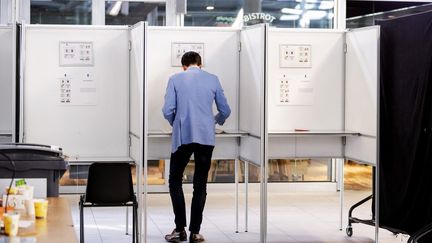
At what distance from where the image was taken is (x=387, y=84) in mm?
6109

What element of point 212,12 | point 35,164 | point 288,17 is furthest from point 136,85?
point 288,17

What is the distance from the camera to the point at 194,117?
6.03 meters

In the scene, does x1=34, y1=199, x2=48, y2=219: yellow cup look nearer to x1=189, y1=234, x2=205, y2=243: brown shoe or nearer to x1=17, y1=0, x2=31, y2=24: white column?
x1=189, y1=234, x2=205, y2=243: brown shoe

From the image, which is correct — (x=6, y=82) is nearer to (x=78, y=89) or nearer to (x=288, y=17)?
(x=78, y=89)

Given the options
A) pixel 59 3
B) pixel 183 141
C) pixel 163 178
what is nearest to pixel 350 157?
pixel 183 141

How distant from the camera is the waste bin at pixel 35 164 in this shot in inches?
171

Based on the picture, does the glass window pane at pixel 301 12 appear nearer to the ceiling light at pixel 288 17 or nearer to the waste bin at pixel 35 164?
the ceiling light at pixel 288 17

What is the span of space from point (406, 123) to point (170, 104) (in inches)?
70.5

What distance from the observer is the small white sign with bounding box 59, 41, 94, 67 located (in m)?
6.33

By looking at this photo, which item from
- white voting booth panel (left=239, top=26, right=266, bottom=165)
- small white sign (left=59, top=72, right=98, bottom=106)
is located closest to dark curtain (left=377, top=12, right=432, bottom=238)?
white voting booth panel (left=239, top=26, right=266, bottom=165)

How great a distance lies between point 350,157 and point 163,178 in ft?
10.8

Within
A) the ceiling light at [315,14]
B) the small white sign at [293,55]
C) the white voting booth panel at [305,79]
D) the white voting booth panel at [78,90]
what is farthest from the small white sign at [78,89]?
the ceiling light at [315,14]

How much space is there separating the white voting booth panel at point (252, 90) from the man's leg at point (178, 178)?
0.53 m

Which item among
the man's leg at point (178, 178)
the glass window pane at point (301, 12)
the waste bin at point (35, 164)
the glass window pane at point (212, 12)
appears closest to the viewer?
the waste bin at point (35, 164)
